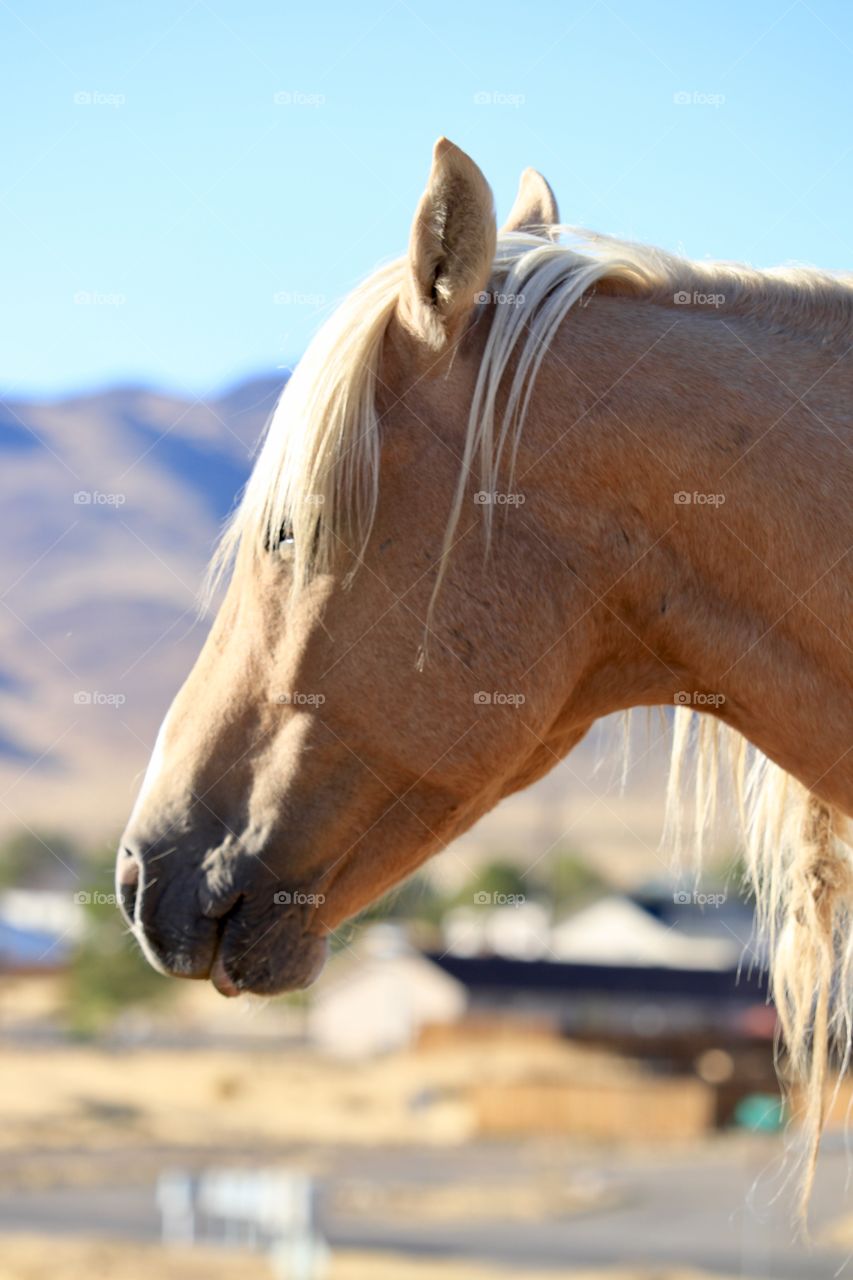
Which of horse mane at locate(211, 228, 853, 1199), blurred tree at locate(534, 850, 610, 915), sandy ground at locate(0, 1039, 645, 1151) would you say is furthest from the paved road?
blurred tree at locate(534, 850, 610, 915)

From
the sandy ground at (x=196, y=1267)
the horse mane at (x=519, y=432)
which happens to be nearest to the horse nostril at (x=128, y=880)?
the horse mane at (x=519, y=432)

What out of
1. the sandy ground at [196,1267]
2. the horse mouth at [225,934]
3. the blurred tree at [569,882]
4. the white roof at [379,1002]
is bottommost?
the blurred tree at [569,882]

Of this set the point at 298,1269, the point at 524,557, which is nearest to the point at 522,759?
the point at 524,557

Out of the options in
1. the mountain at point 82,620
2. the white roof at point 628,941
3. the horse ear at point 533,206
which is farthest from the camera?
the mountain at point 82,620

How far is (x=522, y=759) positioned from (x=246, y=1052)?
209 feet

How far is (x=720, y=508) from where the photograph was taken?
2.27 m

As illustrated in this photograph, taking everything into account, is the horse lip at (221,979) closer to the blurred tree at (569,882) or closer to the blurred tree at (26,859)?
the blurred tree at (26,859)

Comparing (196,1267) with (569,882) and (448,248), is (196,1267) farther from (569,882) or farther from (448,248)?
(569,882)

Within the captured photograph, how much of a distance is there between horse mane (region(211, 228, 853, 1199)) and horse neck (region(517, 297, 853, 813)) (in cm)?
7

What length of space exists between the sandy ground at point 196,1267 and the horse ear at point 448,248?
895 inches

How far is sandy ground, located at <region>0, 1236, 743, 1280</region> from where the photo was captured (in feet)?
74.4

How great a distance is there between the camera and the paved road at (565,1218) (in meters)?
24.8

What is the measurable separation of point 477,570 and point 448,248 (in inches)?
21.4

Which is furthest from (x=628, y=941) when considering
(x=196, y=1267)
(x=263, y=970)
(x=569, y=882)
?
(x=263, y=970)
